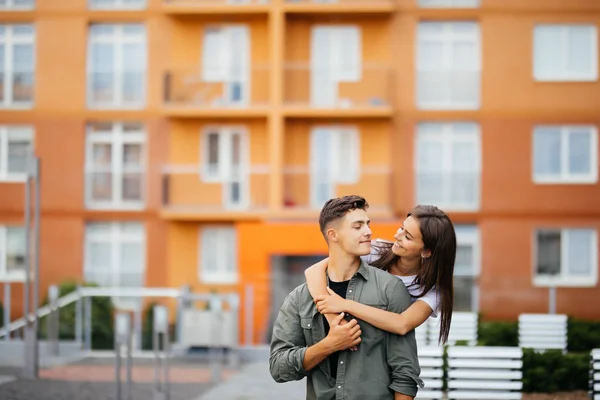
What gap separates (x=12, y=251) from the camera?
24078 mm

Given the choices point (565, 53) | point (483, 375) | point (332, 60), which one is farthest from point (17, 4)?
point (483, 375)

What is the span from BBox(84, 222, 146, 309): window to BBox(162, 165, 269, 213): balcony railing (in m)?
1.11

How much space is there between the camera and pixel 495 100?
2356cm

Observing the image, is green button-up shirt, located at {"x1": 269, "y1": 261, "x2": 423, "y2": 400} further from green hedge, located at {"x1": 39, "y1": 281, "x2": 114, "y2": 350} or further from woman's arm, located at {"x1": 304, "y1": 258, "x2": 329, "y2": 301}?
green hedge, located at {"x1": 39, "y1": 281, "x2": 114, "y2": 350}

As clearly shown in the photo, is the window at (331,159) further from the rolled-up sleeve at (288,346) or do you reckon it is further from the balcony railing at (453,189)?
the rolled-up sleeve at (288,346)

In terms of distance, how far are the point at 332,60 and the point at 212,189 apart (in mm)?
4037

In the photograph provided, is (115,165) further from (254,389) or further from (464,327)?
(254,389)

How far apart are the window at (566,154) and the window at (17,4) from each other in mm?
11967

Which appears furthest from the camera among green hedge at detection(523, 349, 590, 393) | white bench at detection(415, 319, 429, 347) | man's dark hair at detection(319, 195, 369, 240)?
white bench at detection(415, 319, 429, 347)

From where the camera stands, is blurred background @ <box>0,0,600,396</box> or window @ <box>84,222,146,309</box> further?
window @ <box>84,222,146,309</box>

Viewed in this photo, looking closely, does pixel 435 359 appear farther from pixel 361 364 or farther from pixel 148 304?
pixel 148 304

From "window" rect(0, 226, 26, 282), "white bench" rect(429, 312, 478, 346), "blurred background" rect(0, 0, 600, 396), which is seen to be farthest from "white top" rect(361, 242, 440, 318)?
"window" rect(0, 226, 26, 282)

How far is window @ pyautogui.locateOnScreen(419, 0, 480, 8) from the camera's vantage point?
2347cm

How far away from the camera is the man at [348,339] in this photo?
4199mm
